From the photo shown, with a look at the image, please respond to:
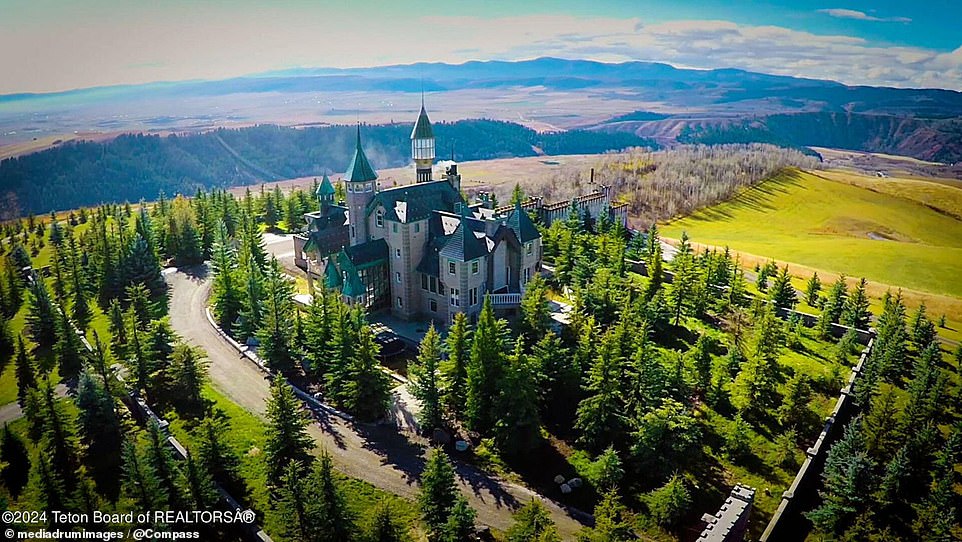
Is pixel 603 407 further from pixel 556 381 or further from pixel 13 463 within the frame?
pixel 13 463

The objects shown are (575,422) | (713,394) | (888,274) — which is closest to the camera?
(575,422)

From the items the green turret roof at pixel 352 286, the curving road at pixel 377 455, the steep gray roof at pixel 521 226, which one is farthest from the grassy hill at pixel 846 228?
the curving road at pixel 377 455

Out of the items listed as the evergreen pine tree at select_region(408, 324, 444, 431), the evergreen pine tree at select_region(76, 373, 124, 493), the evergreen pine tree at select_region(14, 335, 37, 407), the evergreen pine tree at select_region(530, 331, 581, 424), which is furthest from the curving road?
the evergreen pine tree at select_region(14, 335, 37, 407)

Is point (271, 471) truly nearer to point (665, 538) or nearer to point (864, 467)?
point (665, 538)

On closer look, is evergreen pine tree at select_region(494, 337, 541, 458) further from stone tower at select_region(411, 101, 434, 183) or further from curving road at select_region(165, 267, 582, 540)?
stone tower at select_region(411, 101, 434, 183)

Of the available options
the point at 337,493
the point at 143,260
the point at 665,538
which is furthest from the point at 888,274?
the point at 143,260

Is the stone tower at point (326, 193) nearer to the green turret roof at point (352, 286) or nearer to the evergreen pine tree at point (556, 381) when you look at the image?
the green turret roof at point (352, 286)
